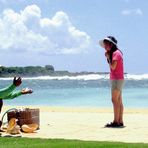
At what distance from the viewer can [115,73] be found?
492 inches

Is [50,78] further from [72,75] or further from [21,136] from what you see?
[21,136]

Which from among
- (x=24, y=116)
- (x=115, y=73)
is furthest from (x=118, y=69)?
(x=24, y=116)

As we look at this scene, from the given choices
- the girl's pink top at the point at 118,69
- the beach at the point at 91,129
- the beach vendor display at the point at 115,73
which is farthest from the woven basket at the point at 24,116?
the girl's pink top at the point at 118,69

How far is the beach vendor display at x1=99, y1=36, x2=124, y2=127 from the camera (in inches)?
487

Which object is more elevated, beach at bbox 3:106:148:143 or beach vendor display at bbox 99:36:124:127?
beach vendor display at bbox 99:36:124:127

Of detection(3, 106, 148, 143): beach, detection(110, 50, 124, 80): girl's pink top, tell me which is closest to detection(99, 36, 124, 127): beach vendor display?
detection(110, 50, 124, 80): girl's pink top

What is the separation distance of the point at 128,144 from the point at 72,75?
154522 mm

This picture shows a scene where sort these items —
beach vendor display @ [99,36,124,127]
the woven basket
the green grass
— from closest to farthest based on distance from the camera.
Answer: the green grass
the woven basket
beach vendor display @ [99,36,124,127]

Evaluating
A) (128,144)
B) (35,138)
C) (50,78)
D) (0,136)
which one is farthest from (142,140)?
(50,78)

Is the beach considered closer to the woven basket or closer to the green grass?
the woven basket

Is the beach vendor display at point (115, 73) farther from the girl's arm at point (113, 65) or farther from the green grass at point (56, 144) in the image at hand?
the green grass at point (56, 144)

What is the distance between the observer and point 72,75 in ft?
538

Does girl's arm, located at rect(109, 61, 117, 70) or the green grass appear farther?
girl's arm, located at rect(109, 61, 117, 70)

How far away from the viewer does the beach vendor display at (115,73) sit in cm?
1238
